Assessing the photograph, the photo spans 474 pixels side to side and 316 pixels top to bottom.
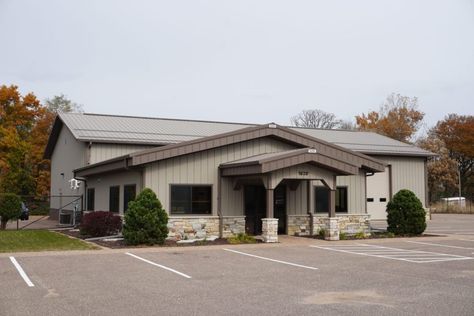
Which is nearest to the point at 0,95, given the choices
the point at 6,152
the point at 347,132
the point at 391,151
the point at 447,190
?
the point at 6,152

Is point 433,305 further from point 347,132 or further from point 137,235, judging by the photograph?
point 347,132

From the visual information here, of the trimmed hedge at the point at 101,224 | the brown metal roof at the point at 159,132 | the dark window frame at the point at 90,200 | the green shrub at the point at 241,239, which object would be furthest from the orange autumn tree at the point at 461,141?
the trimmed hedge at the point at 101,224

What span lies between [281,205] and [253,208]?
1224 millimetres

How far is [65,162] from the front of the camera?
106 feet

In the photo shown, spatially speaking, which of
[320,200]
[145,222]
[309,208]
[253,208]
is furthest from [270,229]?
[320,200]

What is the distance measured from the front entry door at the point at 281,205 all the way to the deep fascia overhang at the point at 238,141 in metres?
2.03

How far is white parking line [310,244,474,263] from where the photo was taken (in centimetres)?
1440

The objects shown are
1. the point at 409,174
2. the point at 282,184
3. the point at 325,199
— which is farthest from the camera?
the point at 409,174

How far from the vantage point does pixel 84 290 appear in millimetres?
9617

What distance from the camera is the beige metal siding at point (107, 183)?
66.3ft

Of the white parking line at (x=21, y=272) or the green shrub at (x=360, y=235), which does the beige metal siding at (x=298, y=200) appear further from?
the white parking line at (x=21, y=272)

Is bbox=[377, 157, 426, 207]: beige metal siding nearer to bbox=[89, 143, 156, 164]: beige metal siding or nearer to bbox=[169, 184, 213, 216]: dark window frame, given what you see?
bbox=[89, 143, 156, 164]: beige metal siding

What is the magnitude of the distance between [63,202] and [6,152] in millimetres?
14719

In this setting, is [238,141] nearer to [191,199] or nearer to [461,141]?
[191,199]
